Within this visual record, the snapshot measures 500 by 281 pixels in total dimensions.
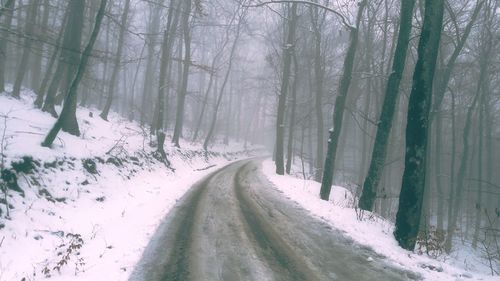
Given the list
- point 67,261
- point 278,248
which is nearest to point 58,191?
point 67,261

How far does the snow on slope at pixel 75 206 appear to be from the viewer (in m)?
6.49

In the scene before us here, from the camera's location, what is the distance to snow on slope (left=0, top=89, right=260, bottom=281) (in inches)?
255

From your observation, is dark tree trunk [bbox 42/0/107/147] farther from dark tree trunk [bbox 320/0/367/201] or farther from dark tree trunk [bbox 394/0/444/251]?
dark tree trunk [bbox 394/0/444/251]

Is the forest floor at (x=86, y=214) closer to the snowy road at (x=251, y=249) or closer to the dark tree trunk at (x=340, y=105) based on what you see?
the snowy road at (x=251, y=249)

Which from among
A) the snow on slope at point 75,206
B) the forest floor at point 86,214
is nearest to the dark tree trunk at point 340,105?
the forest floor at point 86,214

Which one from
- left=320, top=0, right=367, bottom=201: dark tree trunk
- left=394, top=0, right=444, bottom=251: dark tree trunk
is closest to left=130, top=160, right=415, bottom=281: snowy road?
left=394, top=0, right=444, bottom=251: dark tree trunk

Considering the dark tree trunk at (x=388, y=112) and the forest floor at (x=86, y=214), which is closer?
the forest floor at (x=86, y=214)

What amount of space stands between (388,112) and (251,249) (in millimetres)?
6389

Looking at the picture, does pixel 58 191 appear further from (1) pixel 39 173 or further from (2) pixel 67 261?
(2) pixel 67 261

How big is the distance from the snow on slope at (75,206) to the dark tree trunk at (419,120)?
6082mm

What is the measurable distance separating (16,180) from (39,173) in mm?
988

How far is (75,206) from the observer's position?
961 centimetres

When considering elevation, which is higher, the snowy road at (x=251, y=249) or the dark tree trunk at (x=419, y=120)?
the dark tree trunk at (x=419, y=120)

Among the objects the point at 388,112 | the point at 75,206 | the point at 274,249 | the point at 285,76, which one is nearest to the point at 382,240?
the point at 274,249
